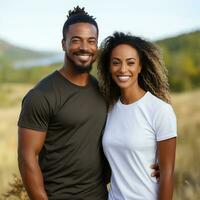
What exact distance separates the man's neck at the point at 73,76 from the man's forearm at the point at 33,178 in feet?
1.90

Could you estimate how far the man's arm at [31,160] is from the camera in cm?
354

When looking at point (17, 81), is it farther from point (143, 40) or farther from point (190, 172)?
point (143, 40)

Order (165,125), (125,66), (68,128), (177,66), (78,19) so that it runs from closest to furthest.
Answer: (165,125), (68,128), (125,66), (78,19), (177,66)

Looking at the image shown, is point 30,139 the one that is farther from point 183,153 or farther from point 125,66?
point 183,153

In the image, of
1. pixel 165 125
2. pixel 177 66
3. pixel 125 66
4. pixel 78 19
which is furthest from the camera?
pixel 177 66

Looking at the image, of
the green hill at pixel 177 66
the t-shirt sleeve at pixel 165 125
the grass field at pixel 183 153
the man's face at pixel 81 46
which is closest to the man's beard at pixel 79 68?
the man's face at pixel 81 46

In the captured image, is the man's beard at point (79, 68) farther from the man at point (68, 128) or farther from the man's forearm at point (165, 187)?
the man's forearm at point (165, 187)

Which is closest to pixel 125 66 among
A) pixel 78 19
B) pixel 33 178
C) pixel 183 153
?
pixel 78 19

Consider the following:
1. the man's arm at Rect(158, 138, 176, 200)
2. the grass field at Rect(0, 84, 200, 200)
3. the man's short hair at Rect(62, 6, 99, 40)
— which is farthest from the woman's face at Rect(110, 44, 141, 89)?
the grass field at Rect(0, 84, 200, 200)

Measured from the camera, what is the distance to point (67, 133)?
11.9 ft

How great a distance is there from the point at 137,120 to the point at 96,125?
317 millimetres

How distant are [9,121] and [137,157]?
69.5ft

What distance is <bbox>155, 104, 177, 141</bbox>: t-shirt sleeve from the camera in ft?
11.1

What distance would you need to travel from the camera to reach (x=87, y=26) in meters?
3.80
